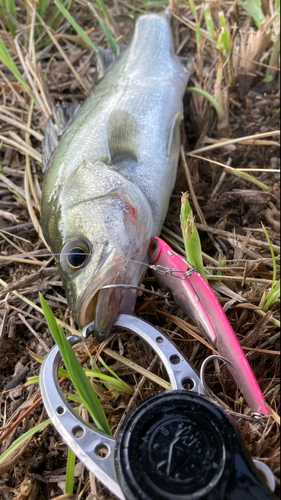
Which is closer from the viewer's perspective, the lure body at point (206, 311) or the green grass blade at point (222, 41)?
the lure body at point (206, 311)

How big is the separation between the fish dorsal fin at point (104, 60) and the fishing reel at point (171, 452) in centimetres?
263

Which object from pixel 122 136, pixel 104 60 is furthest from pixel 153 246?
pixel 104 60

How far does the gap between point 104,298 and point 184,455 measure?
0.80 meters

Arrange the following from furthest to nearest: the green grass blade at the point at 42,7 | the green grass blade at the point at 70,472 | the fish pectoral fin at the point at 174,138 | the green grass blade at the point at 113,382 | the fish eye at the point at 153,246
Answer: the green grass blade at the point at 42,7 < the fish pectoral fin at the point at 174,138 < the fish eye at the point at 153,246 < the green grass blade at the point at 113,382 < the green grass blade at the point at 70,472

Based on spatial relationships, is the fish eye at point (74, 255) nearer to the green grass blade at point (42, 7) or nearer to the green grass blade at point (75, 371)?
the green grass blade at point (75, 371)

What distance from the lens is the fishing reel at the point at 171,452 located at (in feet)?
4.21

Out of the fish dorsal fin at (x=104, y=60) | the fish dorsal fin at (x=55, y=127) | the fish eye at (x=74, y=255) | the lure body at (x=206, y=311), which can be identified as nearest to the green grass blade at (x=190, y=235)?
the lure body at (x=206, y=311)

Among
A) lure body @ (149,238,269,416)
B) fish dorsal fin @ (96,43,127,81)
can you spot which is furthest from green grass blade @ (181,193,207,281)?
fish dorsal fin @ (96,43,127,81)

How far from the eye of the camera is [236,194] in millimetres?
2795

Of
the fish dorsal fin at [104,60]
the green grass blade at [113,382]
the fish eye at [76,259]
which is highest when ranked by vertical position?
the fish dorsal fin at [104,60]

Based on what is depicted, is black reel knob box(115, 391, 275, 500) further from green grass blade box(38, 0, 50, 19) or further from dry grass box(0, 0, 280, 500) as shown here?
green grass blade box(38, 0, 50, 19)

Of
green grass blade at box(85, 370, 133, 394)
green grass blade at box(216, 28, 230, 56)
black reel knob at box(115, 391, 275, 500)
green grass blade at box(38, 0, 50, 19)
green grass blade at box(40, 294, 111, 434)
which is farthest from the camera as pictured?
green grass blade at box(38, 0, 50, 19)

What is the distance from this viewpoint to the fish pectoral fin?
8.90ft

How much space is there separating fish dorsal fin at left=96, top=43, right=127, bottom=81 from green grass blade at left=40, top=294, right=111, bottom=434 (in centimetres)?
228
